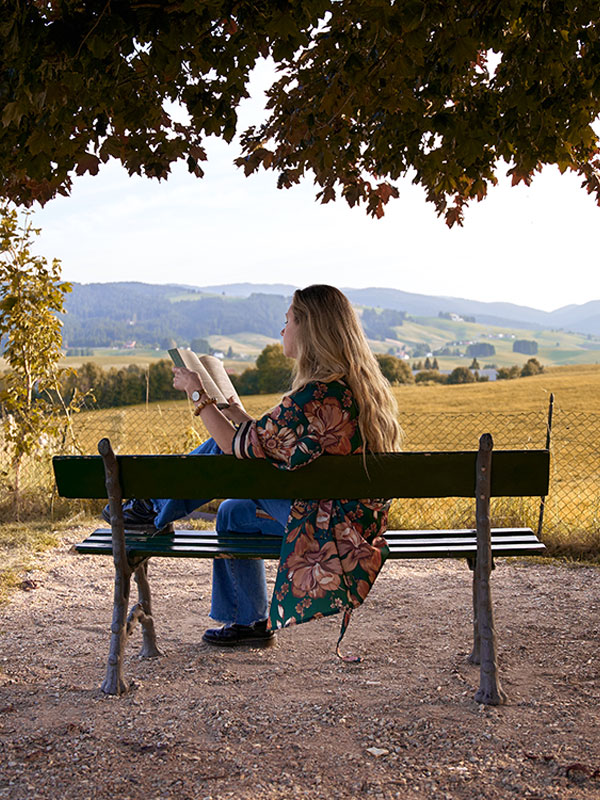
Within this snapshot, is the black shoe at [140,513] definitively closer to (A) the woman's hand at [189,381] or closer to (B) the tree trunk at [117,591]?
(B) the tree trunk at [117,591]

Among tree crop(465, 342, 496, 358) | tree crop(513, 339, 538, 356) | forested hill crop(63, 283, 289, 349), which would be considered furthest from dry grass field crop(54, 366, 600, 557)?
forested hill crop(63, 283, 289, 349)

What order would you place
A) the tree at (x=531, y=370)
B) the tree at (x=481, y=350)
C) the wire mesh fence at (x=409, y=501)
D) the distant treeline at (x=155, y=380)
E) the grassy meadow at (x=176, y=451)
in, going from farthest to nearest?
1. the tree at (x=481, y=350)
2. the tree at (x=531, y=370)
3. the distant treeline at (x=155, y=380)
4. the wire mesh fence at (x=409, y=501)
5. the grassy meadow at (x=176, y=451)

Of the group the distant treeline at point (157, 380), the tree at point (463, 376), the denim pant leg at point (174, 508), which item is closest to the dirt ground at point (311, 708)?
the denim pant leg at point (174, 508)

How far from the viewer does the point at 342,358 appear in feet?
11.0

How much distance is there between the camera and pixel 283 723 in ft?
10.4

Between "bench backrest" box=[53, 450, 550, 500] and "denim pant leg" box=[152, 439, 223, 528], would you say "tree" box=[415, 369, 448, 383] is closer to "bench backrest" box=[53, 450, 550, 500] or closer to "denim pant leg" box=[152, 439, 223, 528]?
"denim pant leg" box=[152, 439, 223, 528]

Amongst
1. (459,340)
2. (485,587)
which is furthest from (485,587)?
(459,340)

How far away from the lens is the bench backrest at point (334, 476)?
3281mm

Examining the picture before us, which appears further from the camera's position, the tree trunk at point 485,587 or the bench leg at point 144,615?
the bench leg at point 144,615

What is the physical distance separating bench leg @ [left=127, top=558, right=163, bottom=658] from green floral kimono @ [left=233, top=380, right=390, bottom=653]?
84 centimetres

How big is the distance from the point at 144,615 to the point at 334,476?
1.31 meters

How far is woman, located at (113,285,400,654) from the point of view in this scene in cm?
325

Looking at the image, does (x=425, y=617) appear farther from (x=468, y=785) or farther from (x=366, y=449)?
(x=468, y=785)

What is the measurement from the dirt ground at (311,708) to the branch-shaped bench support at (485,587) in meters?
0.08
